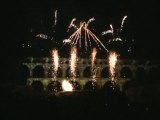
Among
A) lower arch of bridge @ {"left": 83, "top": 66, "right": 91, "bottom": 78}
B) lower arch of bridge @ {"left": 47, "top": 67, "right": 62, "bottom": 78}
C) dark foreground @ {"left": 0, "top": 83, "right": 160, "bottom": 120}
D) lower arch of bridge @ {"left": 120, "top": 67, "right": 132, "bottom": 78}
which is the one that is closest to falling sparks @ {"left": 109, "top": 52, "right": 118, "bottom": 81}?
lower arch of bridge @ {"left": 120, "top": 67, "right": 132, "bottom": 78}

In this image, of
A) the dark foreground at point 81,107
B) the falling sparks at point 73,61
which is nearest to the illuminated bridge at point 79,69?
the falling sparks at point 73,61

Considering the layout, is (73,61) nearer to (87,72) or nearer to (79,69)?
(79,69)

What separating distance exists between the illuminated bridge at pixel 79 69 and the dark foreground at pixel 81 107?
4824 centimetres

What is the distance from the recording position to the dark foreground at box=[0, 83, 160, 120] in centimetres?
1262

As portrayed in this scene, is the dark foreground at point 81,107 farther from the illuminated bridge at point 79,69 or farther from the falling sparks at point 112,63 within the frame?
the falling sparks at point 112,63

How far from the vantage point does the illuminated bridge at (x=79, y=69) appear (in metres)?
64.3

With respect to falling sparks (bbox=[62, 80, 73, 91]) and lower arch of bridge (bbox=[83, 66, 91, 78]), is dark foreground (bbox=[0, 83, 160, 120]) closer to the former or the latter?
falling sparks (bbox=[62, 80, 73, 91])

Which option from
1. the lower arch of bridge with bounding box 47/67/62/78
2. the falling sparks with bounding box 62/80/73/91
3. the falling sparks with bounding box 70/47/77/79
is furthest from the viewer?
the falling sparks with bounding box 70/47/77/79

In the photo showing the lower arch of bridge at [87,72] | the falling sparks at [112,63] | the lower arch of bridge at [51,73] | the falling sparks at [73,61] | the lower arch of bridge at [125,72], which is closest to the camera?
the lower arch of bridge at [51,73]

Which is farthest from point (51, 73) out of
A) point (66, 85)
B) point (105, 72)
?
point (105, 72)

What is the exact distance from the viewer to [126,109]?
13.6m

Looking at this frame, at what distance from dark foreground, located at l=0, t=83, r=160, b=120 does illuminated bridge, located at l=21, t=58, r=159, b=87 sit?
4824cm

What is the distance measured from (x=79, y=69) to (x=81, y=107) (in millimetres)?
51297

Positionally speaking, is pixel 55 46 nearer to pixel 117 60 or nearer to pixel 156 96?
pixel 117 60
